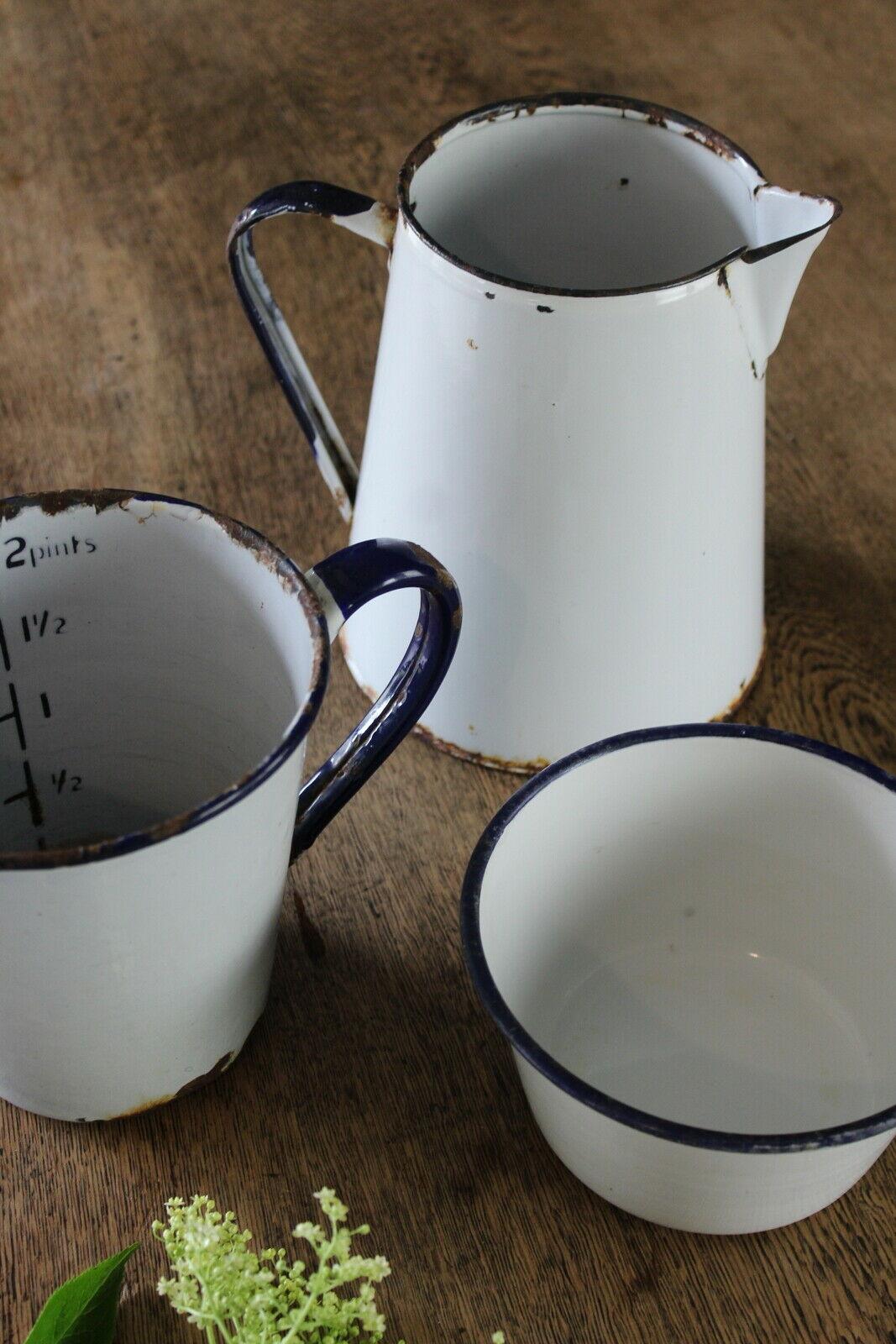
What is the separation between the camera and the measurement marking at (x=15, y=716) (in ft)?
1.67

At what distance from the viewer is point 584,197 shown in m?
0.62

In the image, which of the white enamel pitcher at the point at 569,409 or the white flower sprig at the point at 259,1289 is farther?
the white enamel pitcher at the point at 569,409

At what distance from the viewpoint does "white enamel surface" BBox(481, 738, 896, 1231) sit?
499 mm

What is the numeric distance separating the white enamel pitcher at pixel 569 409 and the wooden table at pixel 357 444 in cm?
7

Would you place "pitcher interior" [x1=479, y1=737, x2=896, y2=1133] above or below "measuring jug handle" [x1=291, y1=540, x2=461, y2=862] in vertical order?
below

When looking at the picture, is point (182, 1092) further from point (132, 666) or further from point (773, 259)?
point (773, 259)

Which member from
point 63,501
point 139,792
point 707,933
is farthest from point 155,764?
point 707,933

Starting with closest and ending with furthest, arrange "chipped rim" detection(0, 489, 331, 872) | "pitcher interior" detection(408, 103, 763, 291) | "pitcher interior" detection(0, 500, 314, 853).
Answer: "chipped rim" detection(0, 489, 331, 872)
"pitcher interior" detection(0, 500, 314, 853)
"pitcher interior" detection(408, 103, 763, 291)

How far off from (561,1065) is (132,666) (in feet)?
0.69

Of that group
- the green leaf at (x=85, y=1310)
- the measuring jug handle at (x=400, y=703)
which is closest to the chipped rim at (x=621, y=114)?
the measuring jug handle at (x=400, y=703)

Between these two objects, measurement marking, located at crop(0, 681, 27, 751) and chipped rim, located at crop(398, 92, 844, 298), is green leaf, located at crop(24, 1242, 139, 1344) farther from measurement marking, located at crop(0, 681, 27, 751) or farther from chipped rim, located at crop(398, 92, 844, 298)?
chipped rim, located at crop(398, 92, 844, 298)

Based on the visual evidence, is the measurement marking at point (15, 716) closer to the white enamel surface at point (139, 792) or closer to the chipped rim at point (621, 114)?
the white enamel surface at point (139, 792)

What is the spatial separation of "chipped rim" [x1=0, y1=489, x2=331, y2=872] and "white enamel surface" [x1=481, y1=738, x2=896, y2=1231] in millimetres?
93

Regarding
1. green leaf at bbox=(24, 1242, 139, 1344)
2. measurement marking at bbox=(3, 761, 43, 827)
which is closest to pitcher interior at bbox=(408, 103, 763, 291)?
measurement marking at bbox=(3, 761, 43, 827)
